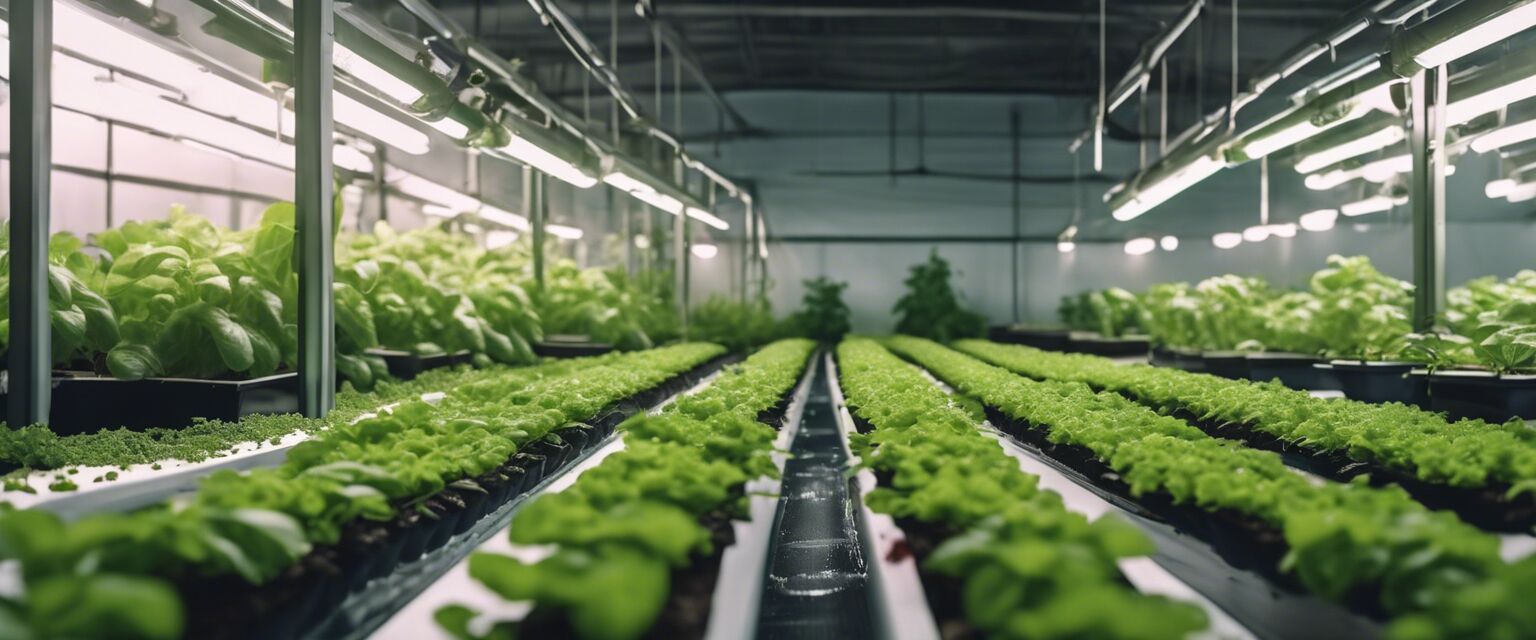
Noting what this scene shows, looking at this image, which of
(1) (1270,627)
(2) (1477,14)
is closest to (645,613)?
(1) (1270,627)

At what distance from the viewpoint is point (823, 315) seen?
38.0 feet

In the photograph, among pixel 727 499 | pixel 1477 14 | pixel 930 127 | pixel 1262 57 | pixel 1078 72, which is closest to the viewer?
pixel 727 499

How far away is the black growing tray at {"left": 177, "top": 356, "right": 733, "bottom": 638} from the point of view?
1.01m

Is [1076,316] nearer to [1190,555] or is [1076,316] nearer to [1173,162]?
[1173,162]

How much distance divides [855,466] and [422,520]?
88cm

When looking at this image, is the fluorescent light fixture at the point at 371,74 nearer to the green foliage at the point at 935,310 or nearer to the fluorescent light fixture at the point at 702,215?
the fluorescent light fixture at the point at 702,215

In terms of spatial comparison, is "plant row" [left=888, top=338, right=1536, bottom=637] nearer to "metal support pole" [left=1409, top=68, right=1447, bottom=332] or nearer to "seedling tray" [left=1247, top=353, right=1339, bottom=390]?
"metal support pole" [left=1409, top=68, right=1447, bottom=332]

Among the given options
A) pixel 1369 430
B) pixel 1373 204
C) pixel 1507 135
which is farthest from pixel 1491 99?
pixel 1373 204

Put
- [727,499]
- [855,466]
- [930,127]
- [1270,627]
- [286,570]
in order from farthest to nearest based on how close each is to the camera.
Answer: [930,127]
[855,466]
[727,499]
[1270,627]
[286,570]

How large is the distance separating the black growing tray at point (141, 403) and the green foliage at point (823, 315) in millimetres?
9016

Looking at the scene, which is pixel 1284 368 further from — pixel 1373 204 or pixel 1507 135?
pixel 1373 204

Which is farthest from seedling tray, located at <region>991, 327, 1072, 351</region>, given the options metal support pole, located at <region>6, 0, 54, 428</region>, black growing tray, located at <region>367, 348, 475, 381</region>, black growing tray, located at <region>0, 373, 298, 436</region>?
metal support pole, located at <region>6, 0, 54, 428</region>

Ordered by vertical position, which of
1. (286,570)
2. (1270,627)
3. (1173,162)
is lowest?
(1270,627)

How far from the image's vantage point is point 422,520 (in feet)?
4.99
